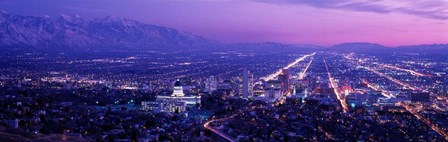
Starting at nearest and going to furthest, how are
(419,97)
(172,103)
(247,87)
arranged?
1. (172,103)
2. (419,97)
3. (247,87)

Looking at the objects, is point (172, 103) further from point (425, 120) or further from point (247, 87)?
point (425, 120)

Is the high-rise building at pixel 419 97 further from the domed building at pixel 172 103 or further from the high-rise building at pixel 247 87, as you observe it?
the domed building at pixel 172 103

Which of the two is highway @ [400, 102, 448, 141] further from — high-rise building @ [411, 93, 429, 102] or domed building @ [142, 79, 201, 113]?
domed building @ [142, 79, 201, 113]

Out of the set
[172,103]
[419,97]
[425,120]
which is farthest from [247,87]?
[425,120]

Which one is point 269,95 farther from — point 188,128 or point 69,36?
point 69,36

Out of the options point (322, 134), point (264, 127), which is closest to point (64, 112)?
point (264, 127)

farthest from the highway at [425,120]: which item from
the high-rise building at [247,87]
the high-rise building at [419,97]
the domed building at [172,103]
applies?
the domed building at [172,103]

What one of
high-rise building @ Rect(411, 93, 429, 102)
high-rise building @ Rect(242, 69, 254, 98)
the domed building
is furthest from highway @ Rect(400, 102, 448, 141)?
the domed building

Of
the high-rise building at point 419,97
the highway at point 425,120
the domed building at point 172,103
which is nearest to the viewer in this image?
the highway at point 425,120
